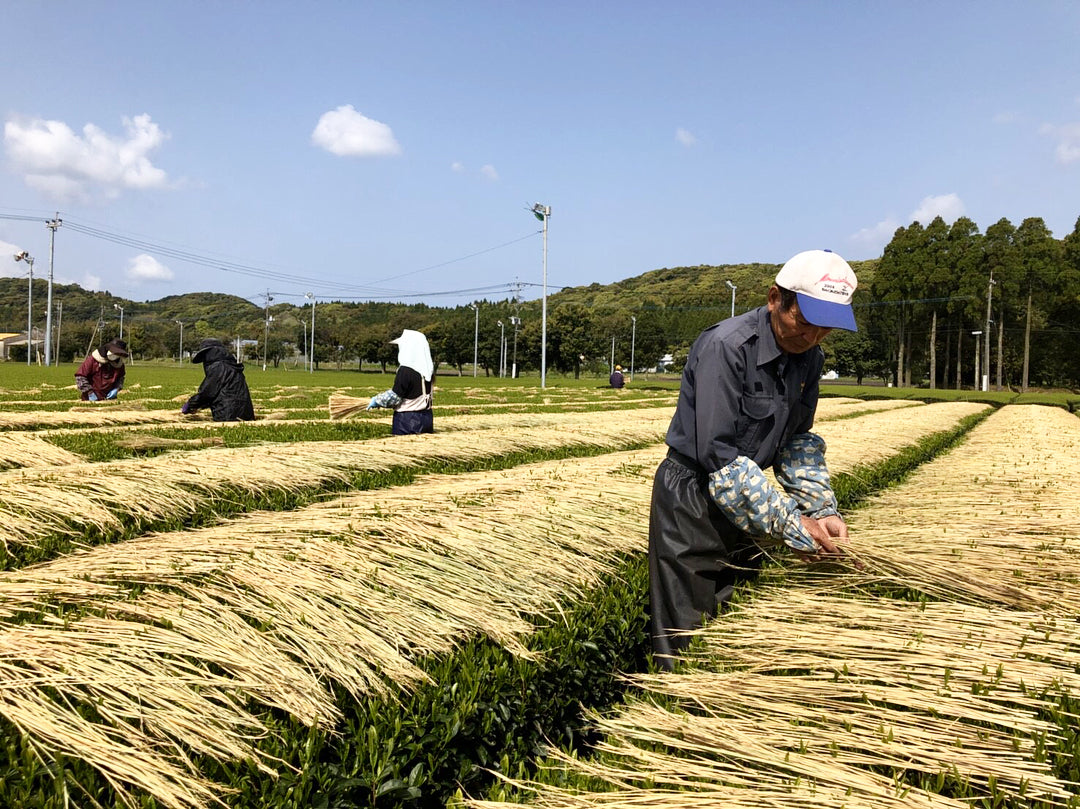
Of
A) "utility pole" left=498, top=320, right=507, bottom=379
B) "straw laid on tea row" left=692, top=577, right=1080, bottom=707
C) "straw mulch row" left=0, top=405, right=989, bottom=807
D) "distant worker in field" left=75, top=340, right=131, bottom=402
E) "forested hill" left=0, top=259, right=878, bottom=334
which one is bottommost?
"straw mulch row" left=0, top=405, right=989, bottom=807

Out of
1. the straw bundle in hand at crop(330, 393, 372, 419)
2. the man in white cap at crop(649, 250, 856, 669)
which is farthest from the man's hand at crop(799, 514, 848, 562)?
the straw bundle in hand at crop(330, 393, 372, 419)

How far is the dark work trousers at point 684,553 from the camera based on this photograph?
264 cm

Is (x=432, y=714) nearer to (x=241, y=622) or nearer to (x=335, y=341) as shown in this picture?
(x=241, y=622)

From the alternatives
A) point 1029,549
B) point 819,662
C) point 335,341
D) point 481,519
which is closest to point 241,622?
point 481,519

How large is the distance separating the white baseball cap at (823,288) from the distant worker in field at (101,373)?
12.6 m

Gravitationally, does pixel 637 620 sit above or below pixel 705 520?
below

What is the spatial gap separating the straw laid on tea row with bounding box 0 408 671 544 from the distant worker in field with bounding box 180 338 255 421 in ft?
9.48

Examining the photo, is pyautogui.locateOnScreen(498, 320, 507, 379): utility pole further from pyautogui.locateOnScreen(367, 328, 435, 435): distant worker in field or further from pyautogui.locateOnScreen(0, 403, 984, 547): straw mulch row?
pyautogui.locateOnScreen(0, 403, 984, 547): straw mulch row

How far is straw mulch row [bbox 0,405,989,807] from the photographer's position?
1807mm

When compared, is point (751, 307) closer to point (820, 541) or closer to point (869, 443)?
point (869, 443)

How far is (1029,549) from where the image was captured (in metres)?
2.82

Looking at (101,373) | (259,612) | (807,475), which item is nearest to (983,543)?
(807,475)

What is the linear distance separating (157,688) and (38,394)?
2109 cm

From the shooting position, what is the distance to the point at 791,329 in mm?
2471
